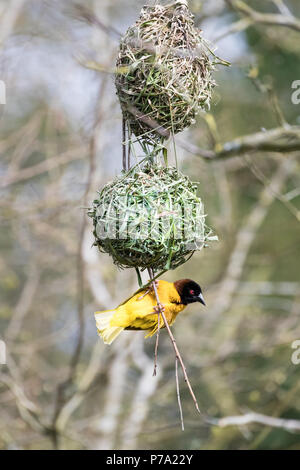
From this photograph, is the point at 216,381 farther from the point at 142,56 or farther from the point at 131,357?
the point at 142,56

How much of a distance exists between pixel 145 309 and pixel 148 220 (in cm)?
51

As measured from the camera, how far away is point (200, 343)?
289 inches

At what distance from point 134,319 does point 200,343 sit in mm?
4740

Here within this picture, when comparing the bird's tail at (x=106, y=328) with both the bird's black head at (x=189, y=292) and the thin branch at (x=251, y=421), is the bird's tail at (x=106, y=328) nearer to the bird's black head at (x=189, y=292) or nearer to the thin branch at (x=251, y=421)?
the bird's black head at (x=189, y=292)

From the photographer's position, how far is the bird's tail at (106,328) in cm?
278

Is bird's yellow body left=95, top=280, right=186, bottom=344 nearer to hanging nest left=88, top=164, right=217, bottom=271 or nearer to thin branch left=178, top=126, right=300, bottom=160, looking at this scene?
hanging nest left=88, top=164, right=217, bottom=271

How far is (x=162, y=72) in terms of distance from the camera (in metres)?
2.58

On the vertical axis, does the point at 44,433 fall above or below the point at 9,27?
below

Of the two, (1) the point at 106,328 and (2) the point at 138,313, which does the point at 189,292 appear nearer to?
(2) the point at 138,313

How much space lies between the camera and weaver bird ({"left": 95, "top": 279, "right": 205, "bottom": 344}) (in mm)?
2754

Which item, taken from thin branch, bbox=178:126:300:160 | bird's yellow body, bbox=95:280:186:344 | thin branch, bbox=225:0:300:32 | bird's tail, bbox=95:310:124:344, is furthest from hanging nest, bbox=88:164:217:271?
thin branch, bbox=225:0:300:32

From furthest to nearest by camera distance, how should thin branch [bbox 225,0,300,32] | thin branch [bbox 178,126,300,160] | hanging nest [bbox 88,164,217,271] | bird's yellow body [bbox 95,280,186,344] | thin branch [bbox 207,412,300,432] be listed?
thin branch [bbox 207,412,300,432] → thin branch [bbox 225,0,300,32] → thin branch [bbox 178,126,300,160] → bird's yellow body [bbox 95,280,186,344] → hanging nest [bbox 88,164,217,271]

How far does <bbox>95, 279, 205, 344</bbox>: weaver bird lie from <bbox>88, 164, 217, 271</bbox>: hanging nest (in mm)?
237
